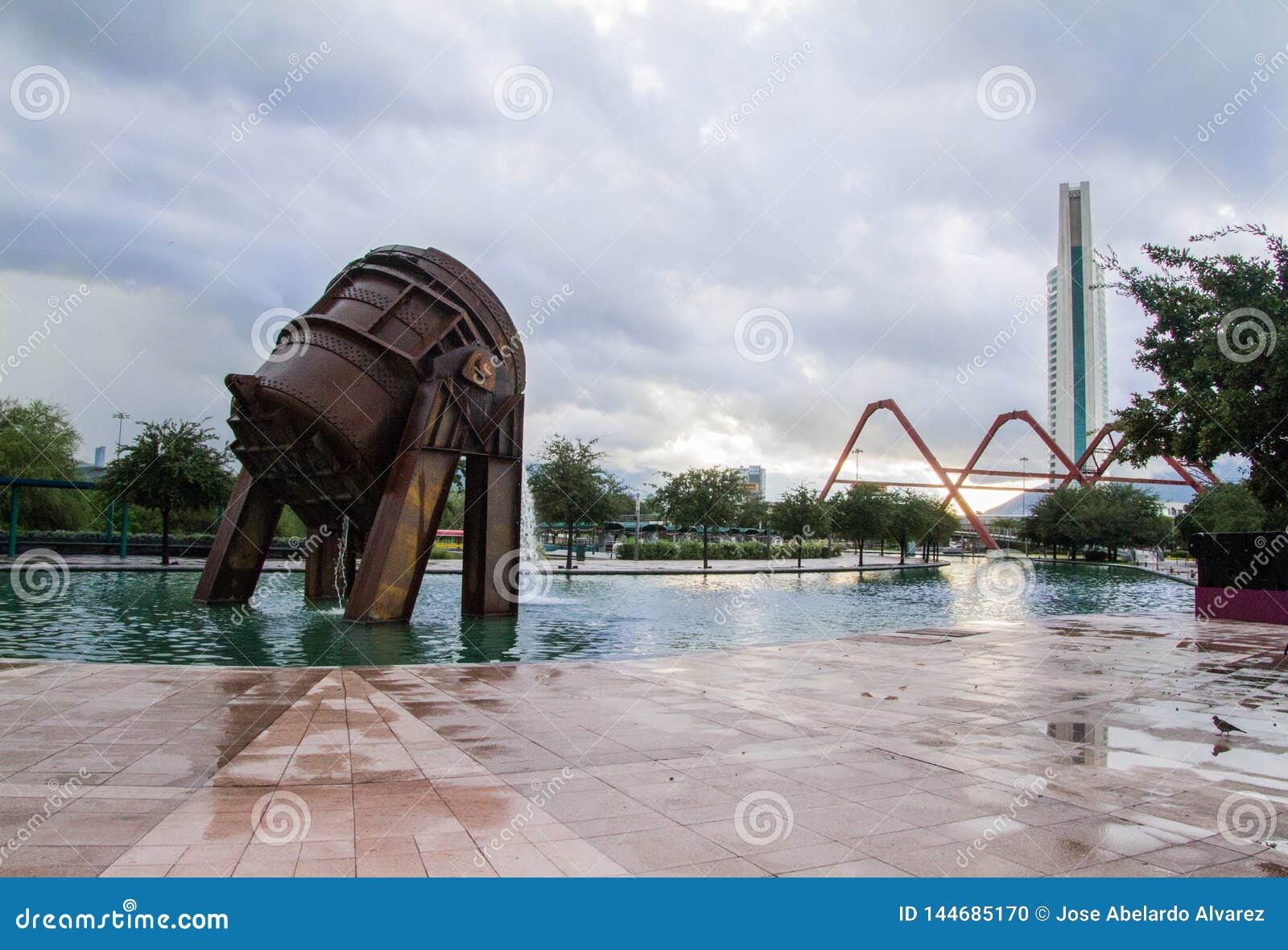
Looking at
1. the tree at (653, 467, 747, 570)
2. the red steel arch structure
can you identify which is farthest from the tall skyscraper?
the tree at (653, 467, 747, 570)

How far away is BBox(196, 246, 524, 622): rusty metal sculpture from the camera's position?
15453mm

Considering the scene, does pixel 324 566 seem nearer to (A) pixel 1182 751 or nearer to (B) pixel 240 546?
(B) pixel 240 546

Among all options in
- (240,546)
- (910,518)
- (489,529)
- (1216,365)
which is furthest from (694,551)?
(1216,365)

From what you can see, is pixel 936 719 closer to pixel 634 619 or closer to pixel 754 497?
pixel 634 619

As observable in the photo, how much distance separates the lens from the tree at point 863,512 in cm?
6512

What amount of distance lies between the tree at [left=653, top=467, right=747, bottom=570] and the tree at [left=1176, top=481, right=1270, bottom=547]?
27.0 meters

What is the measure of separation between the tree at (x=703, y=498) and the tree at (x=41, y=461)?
35757mm

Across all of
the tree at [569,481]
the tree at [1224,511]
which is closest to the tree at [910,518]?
the tree at [1224,511]

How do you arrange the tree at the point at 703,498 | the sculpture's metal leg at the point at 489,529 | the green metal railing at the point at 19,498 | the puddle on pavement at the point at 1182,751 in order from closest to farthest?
the puddle on pavement at the point at 1182,751, the sculpture's metal leg at the point at 489,529, the green metal railing at the point at 19,498, the tree at the point at 703,498

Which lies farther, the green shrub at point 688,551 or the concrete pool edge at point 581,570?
the green shrub at point 688,551

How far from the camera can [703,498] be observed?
2288 inches

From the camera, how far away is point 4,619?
15.9 metres

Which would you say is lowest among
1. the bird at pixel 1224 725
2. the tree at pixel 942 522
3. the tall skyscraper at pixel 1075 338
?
the bird at pixel 1224 725

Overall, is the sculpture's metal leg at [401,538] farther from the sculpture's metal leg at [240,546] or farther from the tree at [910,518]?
the tree at [910,518]
